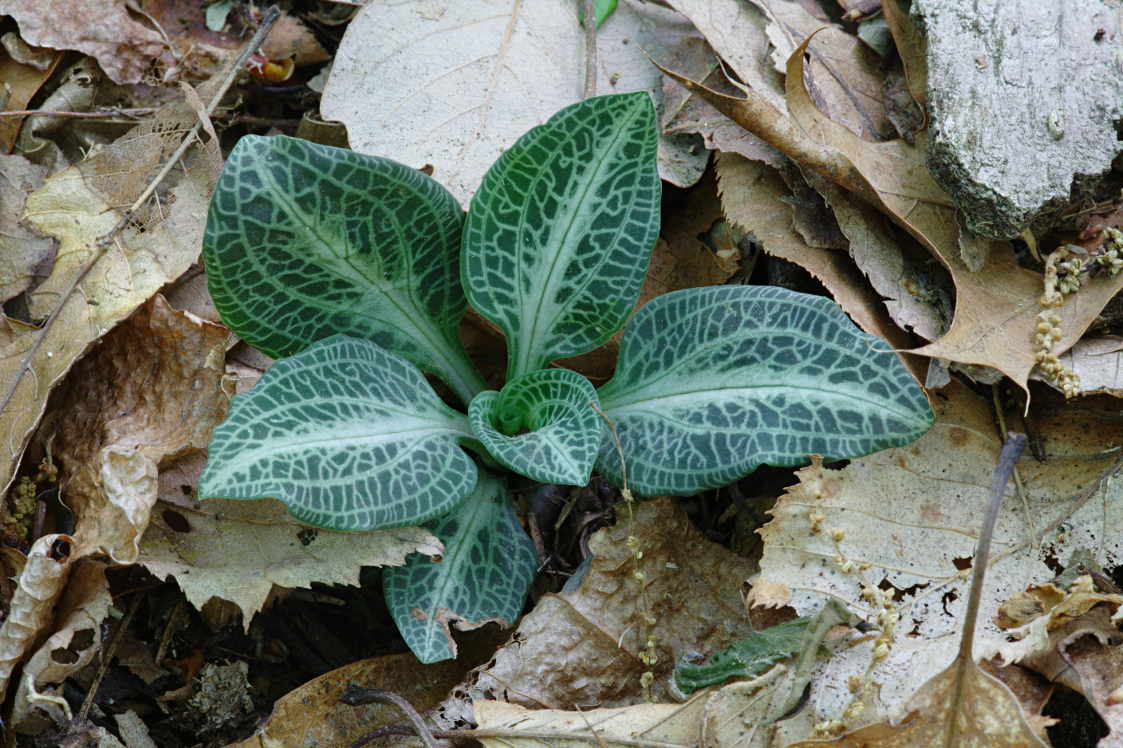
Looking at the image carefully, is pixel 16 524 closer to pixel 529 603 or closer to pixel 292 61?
pixel 529 603

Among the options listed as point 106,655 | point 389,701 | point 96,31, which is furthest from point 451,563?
point 96,31

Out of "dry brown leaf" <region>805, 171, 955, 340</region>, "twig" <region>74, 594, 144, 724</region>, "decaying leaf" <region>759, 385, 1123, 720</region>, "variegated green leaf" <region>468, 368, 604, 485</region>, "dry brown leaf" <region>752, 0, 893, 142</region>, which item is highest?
"dry brown leaf" <region>752, 0, 893, 142</region>

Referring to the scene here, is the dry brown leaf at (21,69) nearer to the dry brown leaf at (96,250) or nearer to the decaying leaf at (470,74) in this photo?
the dry brown leaf at (96,250)

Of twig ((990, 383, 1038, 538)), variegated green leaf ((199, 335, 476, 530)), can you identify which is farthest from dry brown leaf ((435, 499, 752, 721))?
twig ((990, 383, 1038, 538))

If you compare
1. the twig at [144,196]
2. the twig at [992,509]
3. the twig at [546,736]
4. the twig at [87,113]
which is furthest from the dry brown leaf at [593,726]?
the twig at [87,113]

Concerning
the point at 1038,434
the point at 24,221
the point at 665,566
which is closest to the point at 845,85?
the point at 1038,434

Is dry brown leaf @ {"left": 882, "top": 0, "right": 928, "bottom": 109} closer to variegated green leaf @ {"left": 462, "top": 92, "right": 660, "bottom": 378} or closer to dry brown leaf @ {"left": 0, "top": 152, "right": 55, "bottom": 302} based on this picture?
variegated green leaf @ {"left": 462, "top": 92, "right": 660, "bottom": 378}

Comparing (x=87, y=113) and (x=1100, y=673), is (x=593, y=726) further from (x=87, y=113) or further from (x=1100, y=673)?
(x=87, y=113)
